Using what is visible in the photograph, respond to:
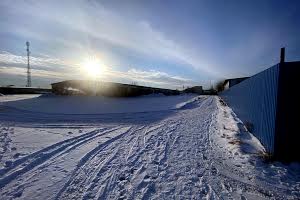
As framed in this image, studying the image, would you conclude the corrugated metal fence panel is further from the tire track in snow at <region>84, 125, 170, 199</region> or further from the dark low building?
the dark low building

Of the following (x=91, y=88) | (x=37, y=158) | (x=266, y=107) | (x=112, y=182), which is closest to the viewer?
(x=112, y=182)

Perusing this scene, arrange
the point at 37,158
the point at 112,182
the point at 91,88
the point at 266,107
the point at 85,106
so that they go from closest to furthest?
1. the point at 112,182
2. the point at 37,158
3. the point at 266,107
4. the point at 85,106
5. the point at 91,88

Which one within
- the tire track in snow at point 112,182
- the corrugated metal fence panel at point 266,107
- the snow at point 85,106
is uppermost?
the corrugated metal fence panel at point 266,107

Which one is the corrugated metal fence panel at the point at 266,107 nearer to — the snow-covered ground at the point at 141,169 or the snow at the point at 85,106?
the snow-covered ground at the point at 141,169

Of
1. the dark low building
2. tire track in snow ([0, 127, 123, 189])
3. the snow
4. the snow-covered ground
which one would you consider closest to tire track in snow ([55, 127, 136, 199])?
the snow-covered ground

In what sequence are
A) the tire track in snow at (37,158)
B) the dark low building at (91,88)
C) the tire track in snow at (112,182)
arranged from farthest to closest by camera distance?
the dark low building at (91,88) → the tire track in snow at (37,158) → the tire track in snow at (112,182)

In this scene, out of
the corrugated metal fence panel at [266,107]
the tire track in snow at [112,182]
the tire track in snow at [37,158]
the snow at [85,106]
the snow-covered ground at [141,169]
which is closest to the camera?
the tire track in snow at [112,182]

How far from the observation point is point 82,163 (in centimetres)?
534

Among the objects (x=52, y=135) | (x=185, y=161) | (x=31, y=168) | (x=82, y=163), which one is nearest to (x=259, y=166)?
(x=185, y=161)

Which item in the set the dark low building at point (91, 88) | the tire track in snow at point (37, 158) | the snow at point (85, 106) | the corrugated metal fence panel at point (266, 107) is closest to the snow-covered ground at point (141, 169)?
the tire track in snow at point (37, 158)

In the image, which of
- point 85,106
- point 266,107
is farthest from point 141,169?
point 85,106

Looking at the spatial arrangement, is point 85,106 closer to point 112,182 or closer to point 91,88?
point 91,88

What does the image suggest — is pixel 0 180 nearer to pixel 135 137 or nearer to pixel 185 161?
pixel 185 161

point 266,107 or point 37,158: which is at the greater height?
point 266,107
